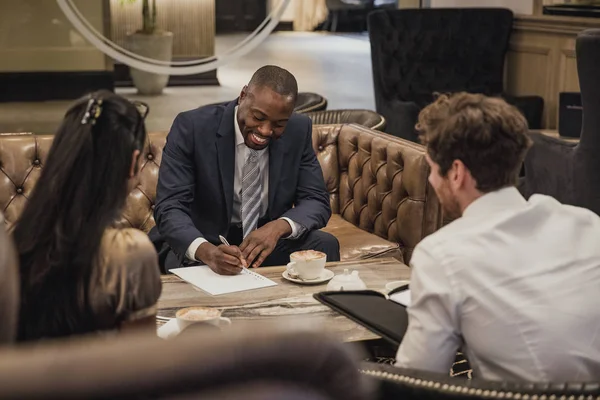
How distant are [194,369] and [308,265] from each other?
1.94 m

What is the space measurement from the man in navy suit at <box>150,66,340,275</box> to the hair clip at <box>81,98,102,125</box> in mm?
1451

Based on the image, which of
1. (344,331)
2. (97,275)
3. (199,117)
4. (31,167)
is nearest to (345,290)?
(344,331)

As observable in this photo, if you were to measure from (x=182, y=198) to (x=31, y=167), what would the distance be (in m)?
0.85

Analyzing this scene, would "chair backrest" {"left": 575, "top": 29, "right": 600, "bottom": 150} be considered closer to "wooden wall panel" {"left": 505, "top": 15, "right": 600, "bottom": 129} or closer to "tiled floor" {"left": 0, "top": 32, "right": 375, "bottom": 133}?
"wooden wall panel" {"left": 505, "top": 15, "right": 600, "bottom": 129}

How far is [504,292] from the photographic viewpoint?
5.83ft

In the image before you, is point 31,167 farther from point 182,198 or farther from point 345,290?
point 345,290

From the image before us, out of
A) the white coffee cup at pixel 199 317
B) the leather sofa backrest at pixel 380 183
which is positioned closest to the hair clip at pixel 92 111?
the white coffee cup at pixel 199 317

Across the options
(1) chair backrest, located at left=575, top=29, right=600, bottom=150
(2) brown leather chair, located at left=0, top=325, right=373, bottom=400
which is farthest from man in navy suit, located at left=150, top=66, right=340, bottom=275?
(2) brown leather chair, located at left=0, top=325, right=373, bottom=400

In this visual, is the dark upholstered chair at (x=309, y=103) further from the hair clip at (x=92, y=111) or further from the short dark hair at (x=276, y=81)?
the hair clip at (x=92, y=111)

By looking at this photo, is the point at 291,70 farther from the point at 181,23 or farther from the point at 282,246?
the point at 282,246

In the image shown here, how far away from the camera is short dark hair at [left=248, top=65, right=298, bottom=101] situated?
10.7ft

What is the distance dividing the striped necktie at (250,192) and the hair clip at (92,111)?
Result: 175cm

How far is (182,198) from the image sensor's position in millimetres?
3338

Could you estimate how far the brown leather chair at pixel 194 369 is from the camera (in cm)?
72
